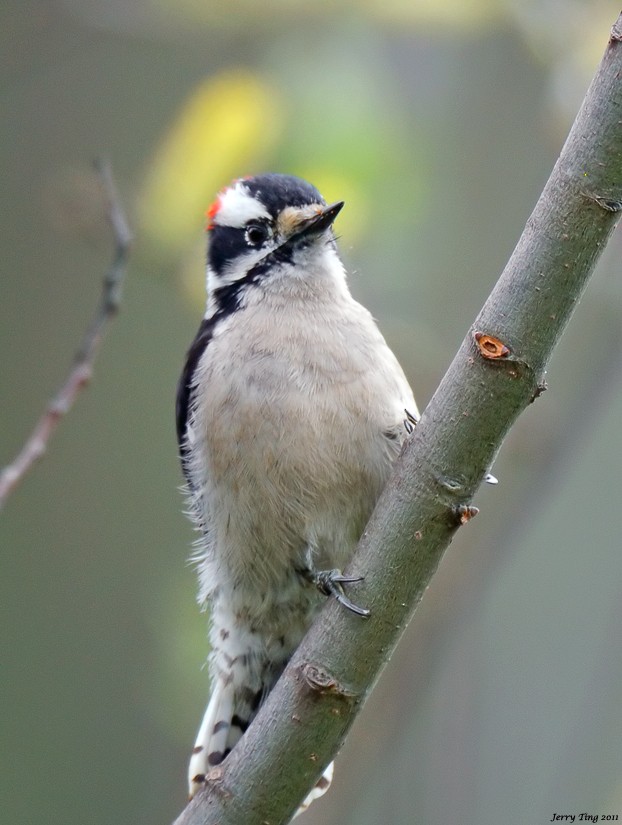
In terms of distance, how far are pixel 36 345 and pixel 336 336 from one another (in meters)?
4.73

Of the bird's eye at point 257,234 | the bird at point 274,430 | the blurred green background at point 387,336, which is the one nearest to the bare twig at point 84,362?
the bird at point 274,430

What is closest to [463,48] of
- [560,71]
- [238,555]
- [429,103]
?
[429,103]

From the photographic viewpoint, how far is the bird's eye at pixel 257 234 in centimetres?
420

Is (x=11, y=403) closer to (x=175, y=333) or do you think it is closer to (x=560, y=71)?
(x=175, y=333)

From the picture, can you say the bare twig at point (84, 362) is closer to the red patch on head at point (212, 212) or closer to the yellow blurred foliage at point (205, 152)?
the yellow blurred foliage at point (205, 152)

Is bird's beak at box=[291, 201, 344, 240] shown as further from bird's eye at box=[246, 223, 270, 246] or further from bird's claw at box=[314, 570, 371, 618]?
bird's claw at box=[314, 570, 371, 618]

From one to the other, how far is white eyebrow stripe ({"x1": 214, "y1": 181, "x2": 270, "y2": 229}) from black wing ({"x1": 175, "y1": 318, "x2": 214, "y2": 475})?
0.40 metres

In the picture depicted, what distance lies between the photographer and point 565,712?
625 cm

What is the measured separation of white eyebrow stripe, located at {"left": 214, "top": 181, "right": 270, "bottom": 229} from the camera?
4.21 m

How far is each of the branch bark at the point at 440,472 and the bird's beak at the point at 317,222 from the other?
136 cm

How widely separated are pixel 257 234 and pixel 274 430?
973 millimetres

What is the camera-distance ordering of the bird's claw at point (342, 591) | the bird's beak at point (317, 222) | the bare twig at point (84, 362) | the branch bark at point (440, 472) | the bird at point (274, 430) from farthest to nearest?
the bird's beak at point (317, 222) → the bird at point (274, 430) → the bare twig at point (84, 362) → the bird's claw at point (342, 591) → the branch bark at point (440, 472)

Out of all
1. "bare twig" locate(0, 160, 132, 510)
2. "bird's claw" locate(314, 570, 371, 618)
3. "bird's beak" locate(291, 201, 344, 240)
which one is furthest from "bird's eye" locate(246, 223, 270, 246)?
"bird's claw" locate(314, 570, 371, 618)

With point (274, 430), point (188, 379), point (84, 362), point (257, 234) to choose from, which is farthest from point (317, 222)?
point (84, 362)
